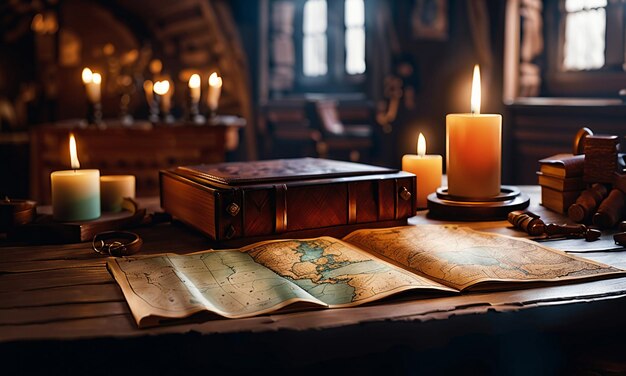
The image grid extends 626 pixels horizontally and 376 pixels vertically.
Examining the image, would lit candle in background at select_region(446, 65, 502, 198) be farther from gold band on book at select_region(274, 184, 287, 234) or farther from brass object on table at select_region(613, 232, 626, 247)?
gold band on book at select_region(274, 184, 287, 234)

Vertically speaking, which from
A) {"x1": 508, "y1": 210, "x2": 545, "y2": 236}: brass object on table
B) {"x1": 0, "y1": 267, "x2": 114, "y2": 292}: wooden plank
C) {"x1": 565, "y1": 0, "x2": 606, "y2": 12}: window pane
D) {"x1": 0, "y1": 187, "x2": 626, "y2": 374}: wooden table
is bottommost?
{"x1": 0, "y1": 187, "x2": 626, "y2": 374}: wooden table

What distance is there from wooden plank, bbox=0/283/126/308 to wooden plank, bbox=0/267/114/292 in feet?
0.08

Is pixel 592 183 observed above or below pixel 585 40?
below

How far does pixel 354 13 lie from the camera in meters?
6.50

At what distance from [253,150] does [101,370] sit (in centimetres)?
605

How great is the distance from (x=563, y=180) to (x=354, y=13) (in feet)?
16.5

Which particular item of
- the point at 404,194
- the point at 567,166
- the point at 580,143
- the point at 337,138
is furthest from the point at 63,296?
the point at 337,138

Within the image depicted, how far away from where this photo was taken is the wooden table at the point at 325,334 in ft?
2.99

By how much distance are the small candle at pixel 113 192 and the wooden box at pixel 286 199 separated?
0.12 meters

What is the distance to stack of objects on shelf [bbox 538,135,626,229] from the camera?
5.21 ft

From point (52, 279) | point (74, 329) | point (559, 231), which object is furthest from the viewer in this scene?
point (559, 231)

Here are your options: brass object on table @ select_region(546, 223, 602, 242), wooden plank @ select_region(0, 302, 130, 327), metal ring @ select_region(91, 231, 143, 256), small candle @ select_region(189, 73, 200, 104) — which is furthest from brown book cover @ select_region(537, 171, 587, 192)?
small candle @ select_region(189, 73, 200, 104)

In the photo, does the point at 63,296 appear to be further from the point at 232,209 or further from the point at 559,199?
the point at 559,199

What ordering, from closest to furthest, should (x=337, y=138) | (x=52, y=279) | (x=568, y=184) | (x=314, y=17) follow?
A: (x=52, y=279)
(x=568, y=184)
(x=337, y=138)
(x=314, y=17)
